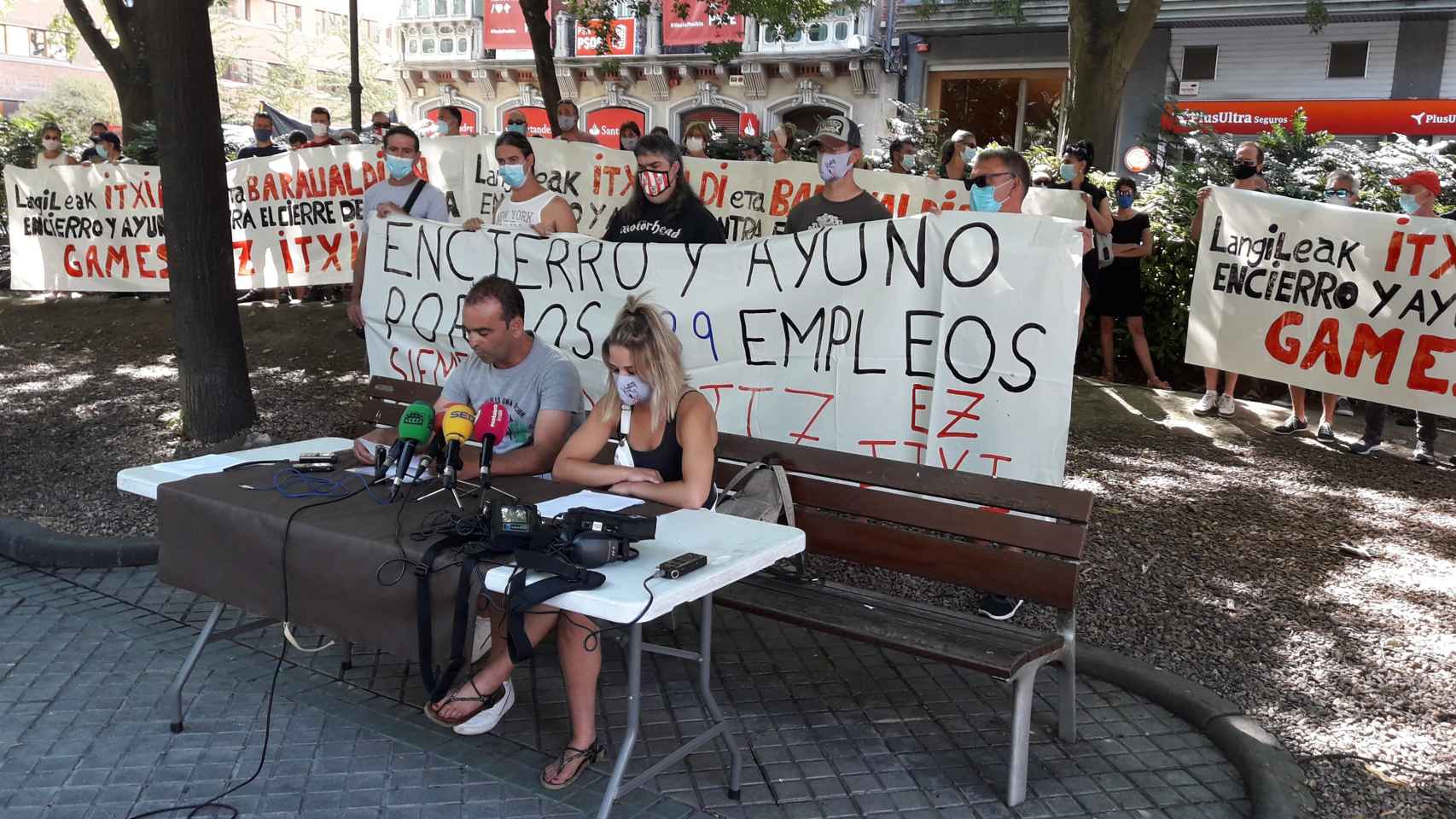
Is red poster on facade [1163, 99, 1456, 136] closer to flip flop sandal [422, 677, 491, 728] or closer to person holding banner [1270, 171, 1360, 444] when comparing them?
person holding banner [1270, 171, 1360, 444]

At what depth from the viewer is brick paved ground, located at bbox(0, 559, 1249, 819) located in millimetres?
3605


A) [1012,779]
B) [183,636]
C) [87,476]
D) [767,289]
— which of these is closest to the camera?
[1012,779]

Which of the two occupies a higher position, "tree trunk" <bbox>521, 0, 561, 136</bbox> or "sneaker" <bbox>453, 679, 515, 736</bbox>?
"tree trunk" <bbox>521, 0, 561, 136</bbox>

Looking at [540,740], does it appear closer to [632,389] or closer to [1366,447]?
[632,389]

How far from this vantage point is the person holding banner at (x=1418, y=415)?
715cm

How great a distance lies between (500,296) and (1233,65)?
2324cm

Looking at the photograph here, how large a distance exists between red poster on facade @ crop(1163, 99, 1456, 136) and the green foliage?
42635 millimetres

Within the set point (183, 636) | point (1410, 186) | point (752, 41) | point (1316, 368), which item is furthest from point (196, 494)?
point (752, 41)

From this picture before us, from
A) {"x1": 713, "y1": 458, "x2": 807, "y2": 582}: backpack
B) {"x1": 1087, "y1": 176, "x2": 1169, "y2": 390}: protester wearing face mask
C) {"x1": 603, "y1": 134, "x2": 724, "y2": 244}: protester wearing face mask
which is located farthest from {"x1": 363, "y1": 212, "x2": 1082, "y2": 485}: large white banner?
{"x1": 1087, "y1": 176, "x2": 1169, "y2": 390}: protester wearing face mask

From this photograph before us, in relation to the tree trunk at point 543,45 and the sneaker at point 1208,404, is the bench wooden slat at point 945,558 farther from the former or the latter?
the tree trunk at point 543,45

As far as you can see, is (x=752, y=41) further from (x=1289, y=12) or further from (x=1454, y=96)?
(x=1454, y=96)

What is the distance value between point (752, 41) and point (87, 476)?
25291 mm

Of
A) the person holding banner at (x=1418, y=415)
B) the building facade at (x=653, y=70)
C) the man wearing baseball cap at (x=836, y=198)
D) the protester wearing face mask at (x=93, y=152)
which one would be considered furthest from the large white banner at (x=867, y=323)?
the building facade at (x=653, y=70)

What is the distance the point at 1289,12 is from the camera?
22484mm
